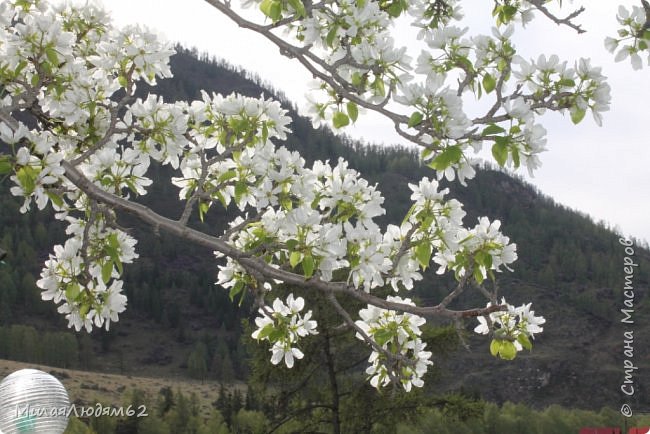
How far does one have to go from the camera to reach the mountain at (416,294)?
367 ft

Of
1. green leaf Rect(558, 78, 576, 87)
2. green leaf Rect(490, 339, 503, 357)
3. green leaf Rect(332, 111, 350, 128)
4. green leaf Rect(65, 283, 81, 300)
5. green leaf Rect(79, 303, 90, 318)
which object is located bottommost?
green leaf Rect(79, 303, 90, 318)

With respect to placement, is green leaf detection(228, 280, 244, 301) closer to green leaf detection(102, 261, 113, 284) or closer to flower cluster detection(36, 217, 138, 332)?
flower cluster detection(36, 217, 138, 332)

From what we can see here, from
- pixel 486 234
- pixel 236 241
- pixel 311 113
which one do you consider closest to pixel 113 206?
pixel 236 241

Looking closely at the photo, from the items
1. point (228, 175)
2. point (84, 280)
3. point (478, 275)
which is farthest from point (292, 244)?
point (84, 280)

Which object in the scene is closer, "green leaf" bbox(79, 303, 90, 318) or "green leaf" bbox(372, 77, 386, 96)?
"green leaf" bbox(372, 77, 386, 96)

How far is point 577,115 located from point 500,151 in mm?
597

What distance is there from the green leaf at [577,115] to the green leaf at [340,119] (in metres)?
1.09

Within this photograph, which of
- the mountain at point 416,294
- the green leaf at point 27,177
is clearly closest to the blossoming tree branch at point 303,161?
the green leaf at point 27,177

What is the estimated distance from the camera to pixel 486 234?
143 inches

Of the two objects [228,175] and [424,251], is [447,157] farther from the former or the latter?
[228,175]

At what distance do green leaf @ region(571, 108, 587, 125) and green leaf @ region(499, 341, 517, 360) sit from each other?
1098 millimetres

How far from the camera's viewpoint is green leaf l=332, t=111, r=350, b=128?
3875 mm

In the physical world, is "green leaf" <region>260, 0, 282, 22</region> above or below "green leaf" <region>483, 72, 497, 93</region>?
above

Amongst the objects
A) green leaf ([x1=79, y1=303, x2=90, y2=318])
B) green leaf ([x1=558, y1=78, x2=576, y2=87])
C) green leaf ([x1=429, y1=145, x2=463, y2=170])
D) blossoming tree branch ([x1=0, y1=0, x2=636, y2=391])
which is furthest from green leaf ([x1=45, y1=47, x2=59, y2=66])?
green leaf ([x1=558, y1=78, x2=576, y2=87])
